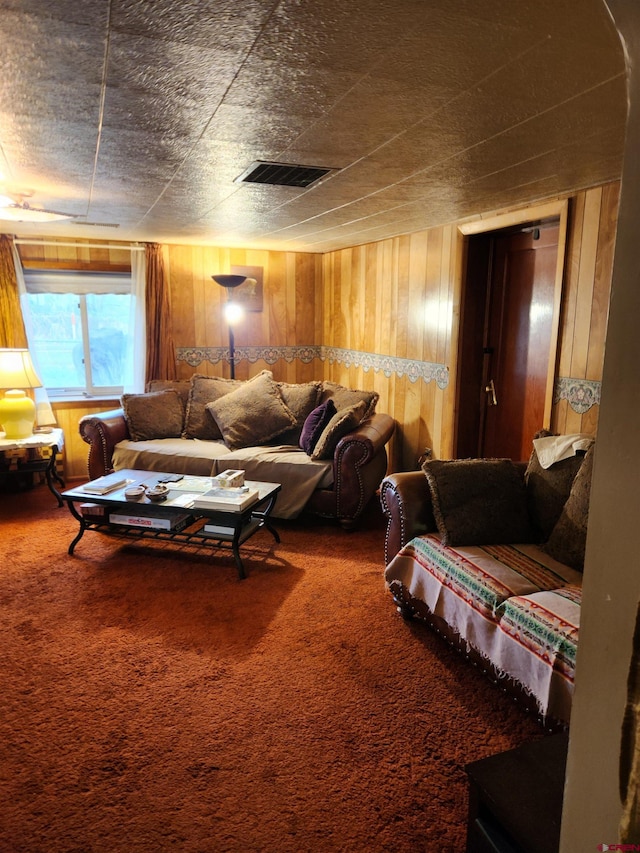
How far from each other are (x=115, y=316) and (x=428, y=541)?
4028 mm

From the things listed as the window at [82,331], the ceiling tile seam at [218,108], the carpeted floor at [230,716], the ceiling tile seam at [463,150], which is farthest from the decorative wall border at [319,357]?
the ceiling tile seam at [218,108]

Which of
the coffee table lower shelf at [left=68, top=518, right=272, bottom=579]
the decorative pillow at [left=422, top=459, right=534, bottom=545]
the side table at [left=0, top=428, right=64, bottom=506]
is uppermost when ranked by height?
the decorative pillow at [left=422, top=459, right=534, bottom=545]

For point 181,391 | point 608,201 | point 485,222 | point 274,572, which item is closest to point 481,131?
point 608,201

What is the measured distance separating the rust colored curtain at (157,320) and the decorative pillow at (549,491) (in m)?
3.64

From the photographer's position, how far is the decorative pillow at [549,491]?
104 inches

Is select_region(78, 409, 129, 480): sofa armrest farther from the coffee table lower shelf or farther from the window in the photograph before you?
the window

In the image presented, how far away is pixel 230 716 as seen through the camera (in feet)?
7.02

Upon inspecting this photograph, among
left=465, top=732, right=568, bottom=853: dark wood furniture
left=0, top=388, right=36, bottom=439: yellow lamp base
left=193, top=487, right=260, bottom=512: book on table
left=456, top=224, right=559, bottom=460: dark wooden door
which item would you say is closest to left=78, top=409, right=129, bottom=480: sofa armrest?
left=0, top=388, right=36, bottom=439: yellow lamp base

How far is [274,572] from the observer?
11.0 feet

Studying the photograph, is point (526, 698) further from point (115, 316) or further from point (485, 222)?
point (115, 316)

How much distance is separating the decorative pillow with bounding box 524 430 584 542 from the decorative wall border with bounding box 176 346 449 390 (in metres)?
1.47

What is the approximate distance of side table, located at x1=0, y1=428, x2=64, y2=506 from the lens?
169 inches

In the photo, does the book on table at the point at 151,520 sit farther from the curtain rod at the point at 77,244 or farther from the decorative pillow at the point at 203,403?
the curtain rod at the point at 77,244

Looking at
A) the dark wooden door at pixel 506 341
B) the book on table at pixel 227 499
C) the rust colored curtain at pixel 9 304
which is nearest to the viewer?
the book on table at pixel 227 499
